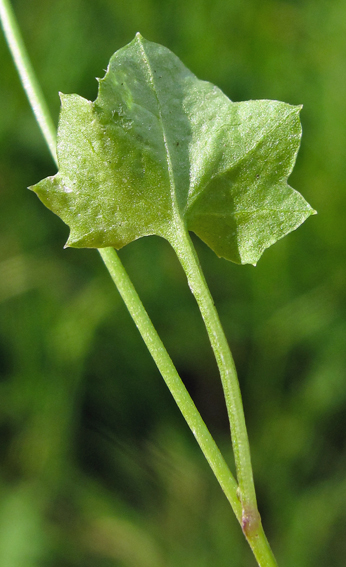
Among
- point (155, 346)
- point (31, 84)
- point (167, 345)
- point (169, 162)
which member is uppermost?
point (31, 84)

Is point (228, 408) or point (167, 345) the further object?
point (167, 345)

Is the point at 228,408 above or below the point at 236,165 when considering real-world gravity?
below

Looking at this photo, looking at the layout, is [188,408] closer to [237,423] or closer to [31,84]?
[237,423]

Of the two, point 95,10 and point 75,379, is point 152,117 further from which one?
point 95,10

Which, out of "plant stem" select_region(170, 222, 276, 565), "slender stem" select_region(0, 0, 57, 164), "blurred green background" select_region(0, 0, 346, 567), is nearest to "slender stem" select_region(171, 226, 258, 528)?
→ "plant stem" select_region(170, 222, 276, 565)

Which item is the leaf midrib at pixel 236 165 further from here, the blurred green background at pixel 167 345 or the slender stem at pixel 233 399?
the blurred green background at pixel 167 345

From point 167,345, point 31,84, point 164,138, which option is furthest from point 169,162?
point 167,345

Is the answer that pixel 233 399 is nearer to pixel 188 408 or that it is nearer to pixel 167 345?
pixel 188 408

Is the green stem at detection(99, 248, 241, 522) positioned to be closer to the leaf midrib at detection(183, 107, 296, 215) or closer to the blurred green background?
the leaf midrib at detection(183, 107, 296, 215)
